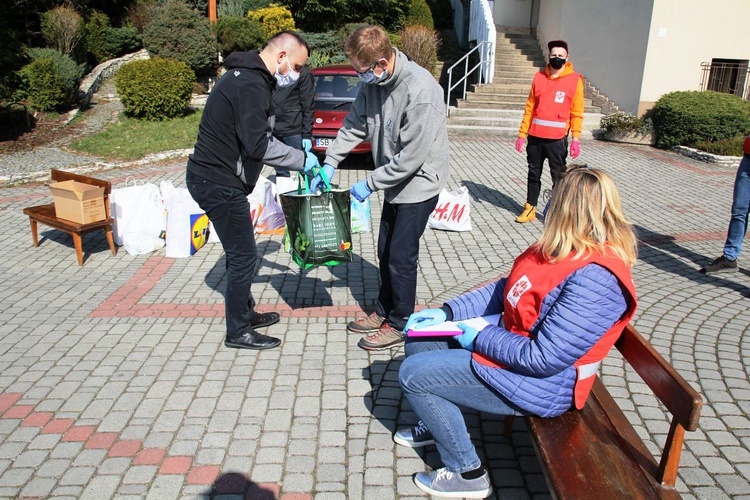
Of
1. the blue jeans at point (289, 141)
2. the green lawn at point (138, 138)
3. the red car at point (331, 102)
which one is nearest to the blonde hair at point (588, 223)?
the blue jeans at point (289, 141)

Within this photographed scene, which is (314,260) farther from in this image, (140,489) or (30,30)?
(30,30)

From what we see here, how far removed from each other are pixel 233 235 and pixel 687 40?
13.3m

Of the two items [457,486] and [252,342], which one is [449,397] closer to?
[457,486]

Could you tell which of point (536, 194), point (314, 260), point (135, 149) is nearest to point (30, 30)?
point (135, 149)

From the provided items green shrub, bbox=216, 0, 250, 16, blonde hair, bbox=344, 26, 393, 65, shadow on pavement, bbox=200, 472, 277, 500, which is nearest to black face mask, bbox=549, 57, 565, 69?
blonde hair, bbox=344, 26, 393, 65

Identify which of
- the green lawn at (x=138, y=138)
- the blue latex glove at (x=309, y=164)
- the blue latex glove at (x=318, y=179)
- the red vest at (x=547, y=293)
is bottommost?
the green lawn at (x=138, y=138)

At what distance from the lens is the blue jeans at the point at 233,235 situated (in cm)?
399

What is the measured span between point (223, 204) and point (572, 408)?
2.45 m

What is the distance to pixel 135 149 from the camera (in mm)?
11570

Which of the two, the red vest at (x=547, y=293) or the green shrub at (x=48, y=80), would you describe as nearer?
the red vest at (x=547, y=293)

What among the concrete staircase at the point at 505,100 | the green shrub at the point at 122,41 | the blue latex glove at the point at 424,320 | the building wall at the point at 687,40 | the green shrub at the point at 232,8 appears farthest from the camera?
the green shrub at the point at 232,8

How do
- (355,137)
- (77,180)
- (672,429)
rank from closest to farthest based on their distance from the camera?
(672,429)
(355,137)
(77,180)

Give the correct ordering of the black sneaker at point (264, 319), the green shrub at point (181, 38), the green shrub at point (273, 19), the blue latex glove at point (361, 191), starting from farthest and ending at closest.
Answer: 1. the green shrub at point (273, 19)
2. the green shrub at point (181, 38)
3. the black sneaker at point (264, 319)
4. the blue latex glove at point (361, 191)

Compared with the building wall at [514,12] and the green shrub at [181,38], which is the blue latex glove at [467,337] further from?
the building wall at [514,12]
